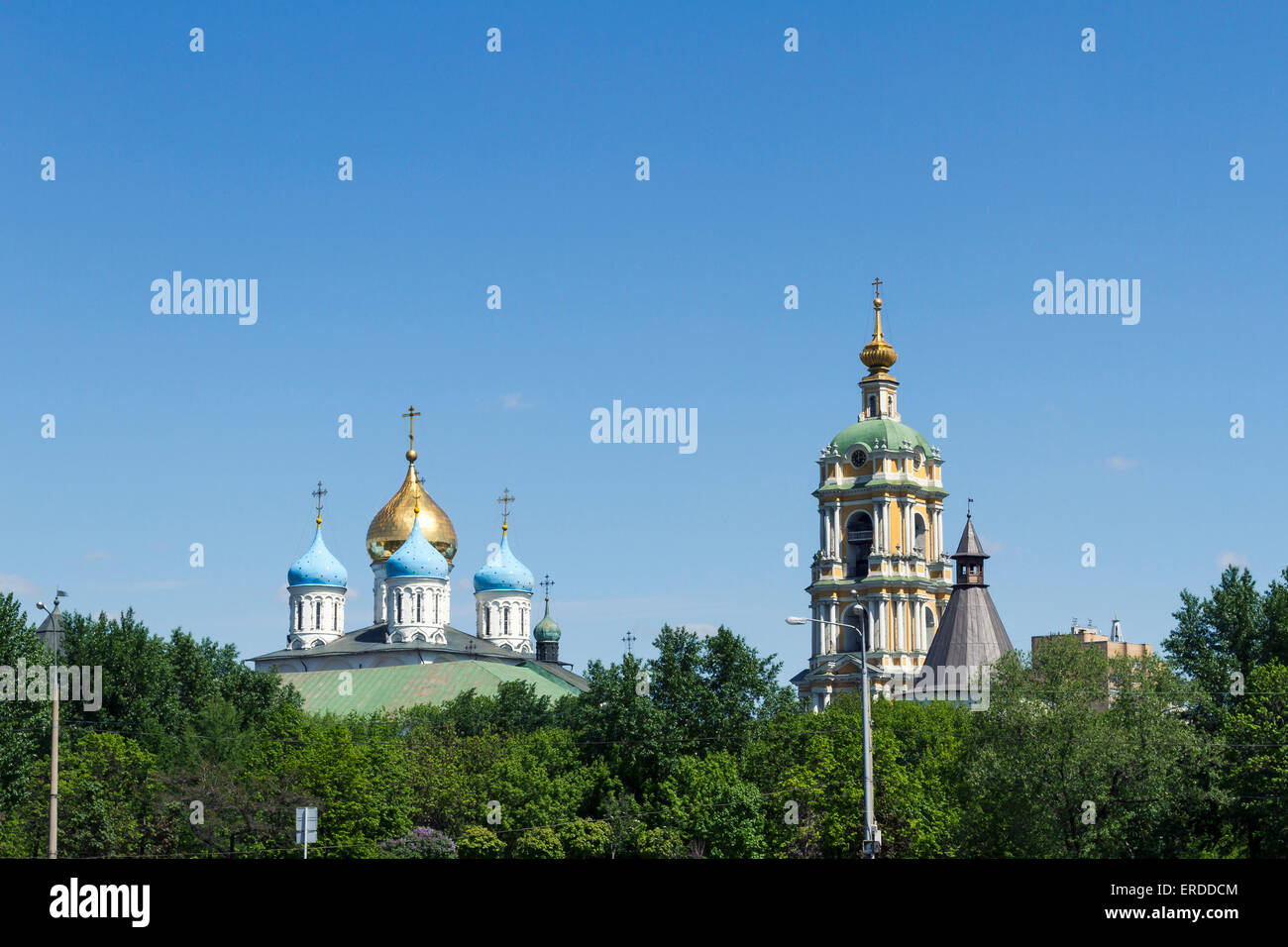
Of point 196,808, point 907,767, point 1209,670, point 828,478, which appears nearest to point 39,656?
point 196,808

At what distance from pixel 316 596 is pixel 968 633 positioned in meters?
61.3

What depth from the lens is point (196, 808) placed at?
60344 millimetres

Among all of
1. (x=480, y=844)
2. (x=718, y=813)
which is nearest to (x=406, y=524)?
(x=480, y=844)

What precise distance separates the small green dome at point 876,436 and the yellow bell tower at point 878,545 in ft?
0.30

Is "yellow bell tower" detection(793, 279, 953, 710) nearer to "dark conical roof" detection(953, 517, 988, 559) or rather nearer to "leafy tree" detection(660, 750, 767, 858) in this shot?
"dark conical roof" detection(953, 517, 988, 559)

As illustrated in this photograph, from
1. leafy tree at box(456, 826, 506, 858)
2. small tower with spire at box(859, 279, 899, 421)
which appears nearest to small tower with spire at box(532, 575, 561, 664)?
small tower with spire at box(859, 279, 899, 421)

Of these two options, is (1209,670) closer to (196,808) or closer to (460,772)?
(460,772)

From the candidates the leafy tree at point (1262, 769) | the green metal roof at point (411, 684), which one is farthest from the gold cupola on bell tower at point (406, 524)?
the leafy tree at point (1262, 769)

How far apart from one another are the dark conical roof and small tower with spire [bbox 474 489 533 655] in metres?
44.9

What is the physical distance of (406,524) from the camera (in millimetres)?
143625

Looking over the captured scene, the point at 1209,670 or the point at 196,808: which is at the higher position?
the point at 1209,670

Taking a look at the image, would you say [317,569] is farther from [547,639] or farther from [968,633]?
[968,633]

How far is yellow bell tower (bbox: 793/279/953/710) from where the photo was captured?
120 m
